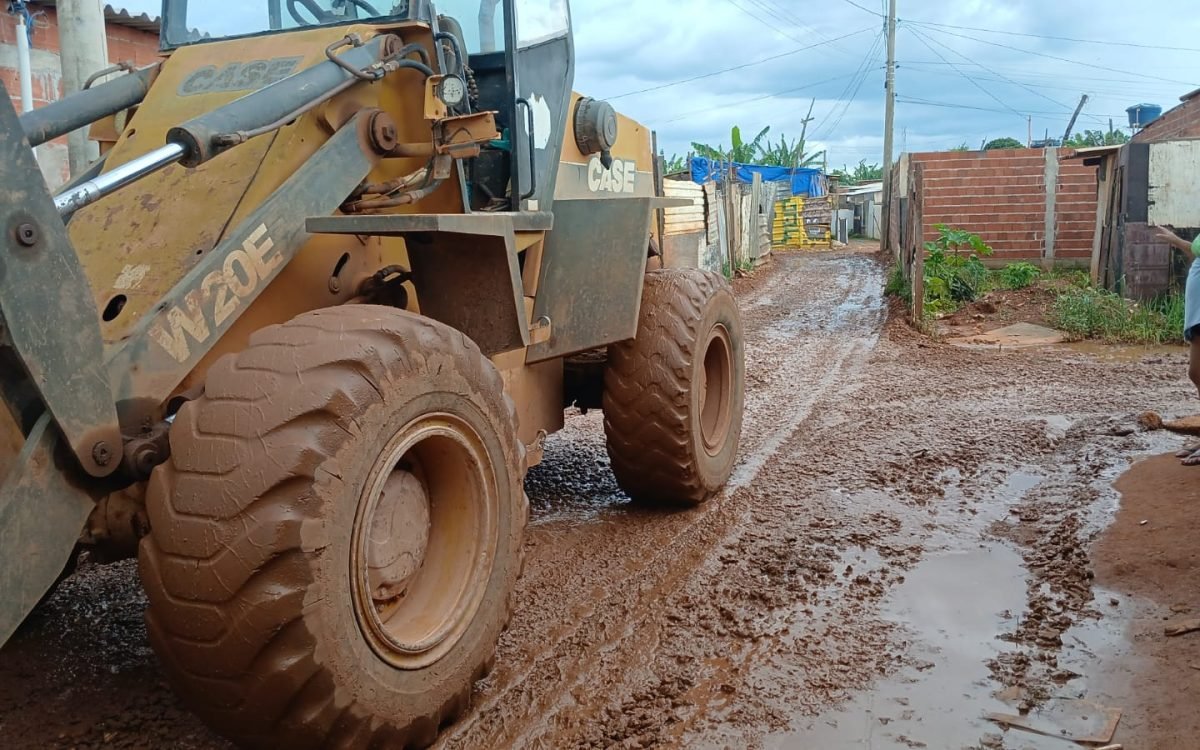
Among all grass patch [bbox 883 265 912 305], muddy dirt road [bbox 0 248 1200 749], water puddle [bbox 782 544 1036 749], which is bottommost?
water puddle [bbox 782 544 1036 749]

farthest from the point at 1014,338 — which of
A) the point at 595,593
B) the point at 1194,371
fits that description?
the point at 595,593

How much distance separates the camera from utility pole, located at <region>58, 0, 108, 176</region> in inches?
226

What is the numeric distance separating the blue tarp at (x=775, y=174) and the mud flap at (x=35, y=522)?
19537 mm

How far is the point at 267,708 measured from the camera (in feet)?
7.58

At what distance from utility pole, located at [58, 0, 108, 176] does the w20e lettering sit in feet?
11.1

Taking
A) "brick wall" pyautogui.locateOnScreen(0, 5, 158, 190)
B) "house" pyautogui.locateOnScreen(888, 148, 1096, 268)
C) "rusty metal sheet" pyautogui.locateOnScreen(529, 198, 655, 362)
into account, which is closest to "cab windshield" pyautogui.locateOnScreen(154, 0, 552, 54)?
"rusty metal sheet" pyautogui.locateOnScreen(529, 198, 655, 362)

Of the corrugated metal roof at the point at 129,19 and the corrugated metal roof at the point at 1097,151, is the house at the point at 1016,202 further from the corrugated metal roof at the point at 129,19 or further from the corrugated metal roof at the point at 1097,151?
the corrugated metal roof at the point at 129,19

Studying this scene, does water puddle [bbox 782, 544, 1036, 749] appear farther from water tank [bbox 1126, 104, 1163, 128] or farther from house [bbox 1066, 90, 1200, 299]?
water tank [bbox 1126, 104, 1163, 128]

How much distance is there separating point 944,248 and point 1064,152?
Answer: 397 cm

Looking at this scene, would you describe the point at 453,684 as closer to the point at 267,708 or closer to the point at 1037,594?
the point at 267,708

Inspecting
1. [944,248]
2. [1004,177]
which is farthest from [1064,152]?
[944,248]

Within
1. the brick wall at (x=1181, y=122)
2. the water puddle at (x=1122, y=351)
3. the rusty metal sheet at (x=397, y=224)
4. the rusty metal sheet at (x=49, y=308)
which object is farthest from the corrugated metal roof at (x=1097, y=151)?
the rusty metal sheet at (x=49, y=308)

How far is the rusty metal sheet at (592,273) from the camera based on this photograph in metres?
4.41

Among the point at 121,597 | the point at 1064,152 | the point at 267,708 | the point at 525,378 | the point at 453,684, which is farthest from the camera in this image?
the point at 1064,152
